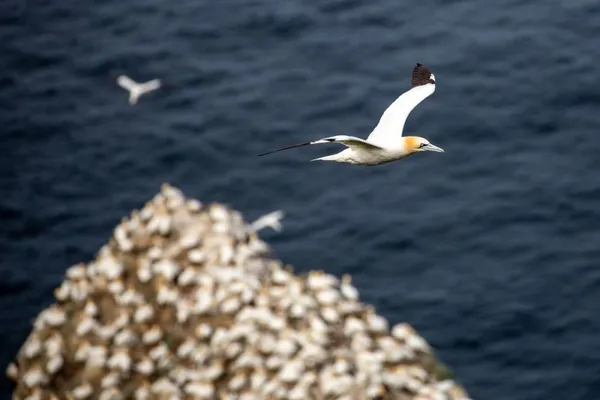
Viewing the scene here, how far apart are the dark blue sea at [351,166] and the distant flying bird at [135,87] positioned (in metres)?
0.36

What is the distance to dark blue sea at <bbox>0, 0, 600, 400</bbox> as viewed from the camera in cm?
2281

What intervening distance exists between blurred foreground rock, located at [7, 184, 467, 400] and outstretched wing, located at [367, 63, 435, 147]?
3.37 metres

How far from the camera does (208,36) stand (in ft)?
102

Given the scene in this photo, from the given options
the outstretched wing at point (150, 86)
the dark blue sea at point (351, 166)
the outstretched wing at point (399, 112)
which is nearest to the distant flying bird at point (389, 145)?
the outstretched wing at point (399, 112)

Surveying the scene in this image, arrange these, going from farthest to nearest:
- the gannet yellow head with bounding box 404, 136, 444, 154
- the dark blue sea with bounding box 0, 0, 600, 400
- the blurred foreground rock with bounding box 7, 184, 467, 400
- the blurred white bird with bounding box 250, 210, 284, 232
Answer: the blurred white bird with bounding box 250, 210, 284, 232 → the dark blue sea with bounding box 0, 0, 600, 400 → the gannet yellow head with bounding box 404, 136, 444, 154 → the blurred foreground rock with bounding box 7, 184, 467, 400

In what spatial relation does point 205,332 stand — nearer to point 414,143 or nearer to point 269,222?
point 414,143

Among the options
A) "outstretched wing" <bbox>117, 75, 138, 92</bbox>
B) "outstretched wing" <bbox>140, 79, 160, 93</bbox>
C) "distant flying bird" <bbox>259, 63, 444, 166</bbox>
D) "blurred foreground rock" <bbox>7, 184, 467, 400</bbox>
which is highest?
"distant flying bird" <bbox>259, 63, 444, 166</bbox>

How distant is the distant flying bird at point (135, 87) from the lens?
92.6ft

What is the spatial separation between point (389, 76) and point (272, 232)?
5858mm

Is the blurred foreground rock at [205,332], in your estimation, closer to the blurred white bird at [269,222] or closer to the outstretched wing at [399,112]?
the outstretched wing at [399,112]

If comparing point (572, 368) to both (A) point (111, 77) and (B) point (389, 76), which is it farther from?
(A) point (111, 77)

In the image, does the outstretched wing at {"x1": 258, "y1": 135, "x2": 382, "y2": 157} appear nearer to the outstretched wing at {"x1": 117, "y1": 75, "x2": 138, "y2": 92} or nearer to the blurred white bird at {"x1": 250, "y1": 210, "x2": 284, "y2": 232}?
the blurred white bird at {"x1": 250, "y1": 210, "x2": 284, "y2": 232}

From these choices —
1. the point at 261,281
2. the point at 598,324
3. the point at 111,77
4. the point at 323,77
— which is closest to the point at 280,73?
the point at 323,77

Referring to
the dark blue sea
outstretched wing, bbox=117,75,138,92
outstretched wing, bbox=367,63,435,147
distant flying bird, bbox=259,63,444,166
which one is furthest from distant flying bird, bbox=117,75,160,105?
distant flying bird, bbox=259,63,444,166
